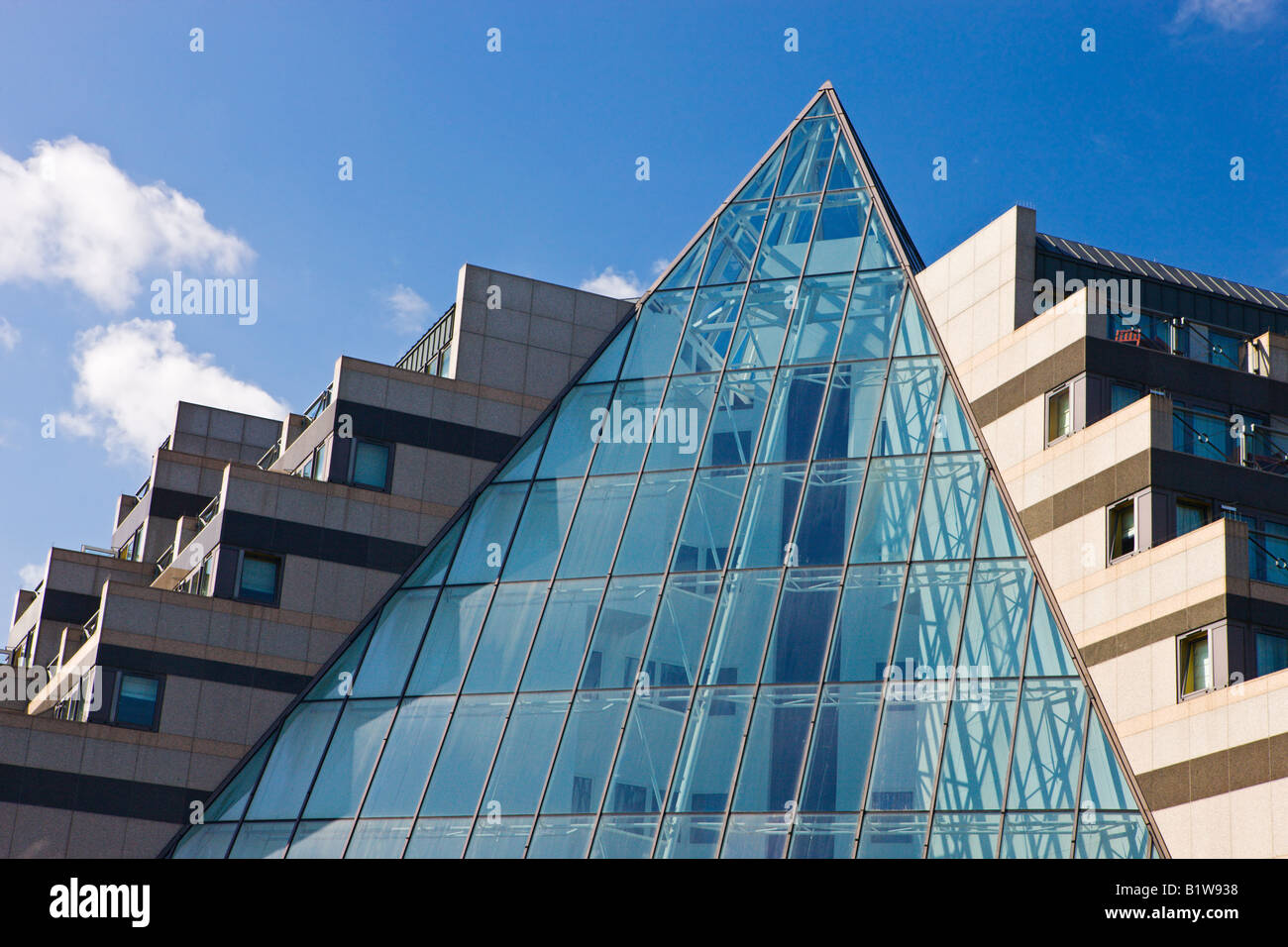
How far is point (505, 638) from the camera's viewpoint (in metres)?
34.7

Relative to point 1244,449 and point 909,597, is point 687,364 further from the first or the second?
point 1244,449

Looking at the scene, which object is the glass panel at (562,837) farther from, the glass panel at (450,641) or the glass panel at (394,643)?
the glass panel at (394,643)

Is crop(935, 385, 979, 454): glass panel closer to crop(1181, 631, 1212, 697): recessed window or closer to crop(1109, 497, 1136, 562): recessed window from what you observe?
crop(1109, 497, 1136, 562): recessed window

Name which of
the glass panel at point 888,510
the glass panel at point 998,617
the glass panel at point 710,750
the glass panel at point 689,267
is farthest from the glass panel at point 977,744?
the glass panel at point 689,267

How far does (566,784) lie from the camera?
103ft

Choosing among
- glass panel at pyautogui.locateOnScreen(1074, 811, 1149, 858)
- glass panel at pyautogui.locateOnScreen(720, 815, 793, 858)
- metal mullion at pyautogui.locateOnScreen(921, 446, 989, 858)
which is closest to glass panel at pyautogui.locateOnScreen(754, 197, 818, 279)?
metal mullion at pyautogui.locateOnScreen(921, 446, 989, 858)

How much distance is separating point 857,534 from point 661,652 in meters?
4.80

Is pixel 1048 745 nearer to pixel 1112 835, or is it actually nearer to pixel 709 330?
pixel 1112 835

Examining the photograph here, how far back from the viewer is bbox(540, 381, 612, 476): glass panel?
37.6 metres

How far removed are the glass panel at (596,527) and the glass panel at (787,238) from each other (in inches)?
265

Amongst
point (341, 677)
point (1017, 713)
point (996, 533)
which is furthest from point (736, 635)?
point (341, 677)

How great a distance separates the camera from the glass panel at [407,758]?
32.7 metres

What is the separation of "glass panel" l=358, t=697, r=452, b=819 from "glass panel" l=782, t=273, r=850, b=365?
11.5m
